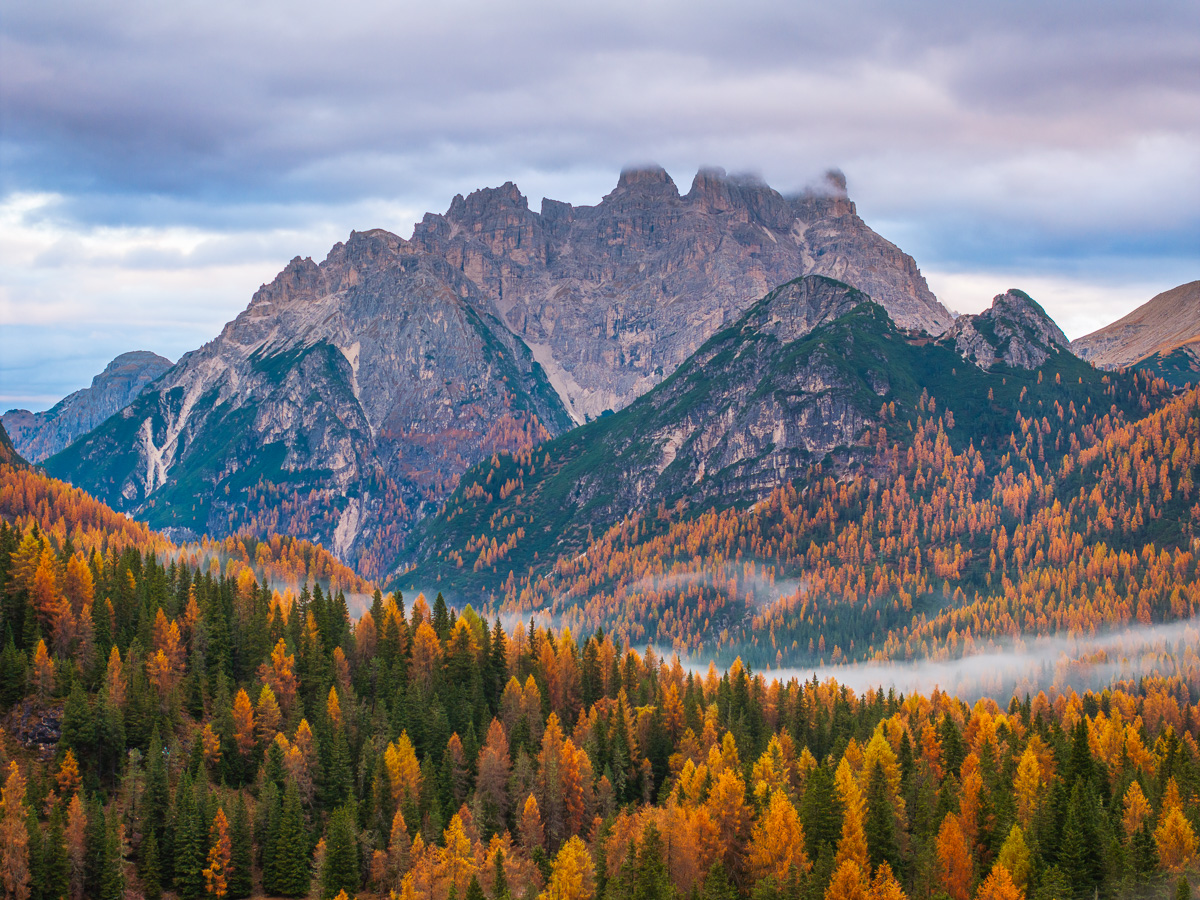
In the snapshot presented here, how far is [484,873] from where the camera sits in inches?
5866

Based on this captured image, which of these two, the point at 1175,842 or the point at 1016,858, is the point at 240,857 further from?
the point at 1175,842

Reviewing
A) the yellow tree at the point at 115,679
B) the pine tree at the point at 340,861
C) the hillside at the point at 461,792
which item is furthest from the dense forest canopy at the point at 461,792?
the yellow tree at the point at 115,679

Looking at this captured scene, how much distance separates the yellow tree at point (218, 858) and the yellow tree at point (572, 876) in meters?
37.2

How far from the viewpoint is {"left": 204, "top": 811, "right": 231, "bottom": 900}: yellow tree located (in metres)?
146

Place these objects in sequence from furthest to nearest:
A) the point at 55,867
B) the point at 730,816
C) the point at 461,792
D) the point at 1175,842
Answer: the point at 461,792, the point at 730,816, the point at 1175,842, the point at 55,867

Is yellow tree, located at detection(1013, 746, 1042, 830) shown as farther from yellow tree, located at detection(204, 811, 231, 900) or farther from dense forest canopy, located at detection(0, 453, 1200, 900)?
yellow tree, located at detection(204, 811, 231, 900)

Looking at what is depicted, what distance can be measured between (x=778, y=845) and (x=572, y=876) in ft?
77.4

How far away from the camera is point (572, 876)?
471 ft

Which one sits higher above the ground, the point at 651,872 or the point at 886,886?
the point at 651,872

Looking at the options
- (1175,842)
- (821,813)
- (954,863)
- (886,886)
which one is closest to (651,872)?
(821,813)

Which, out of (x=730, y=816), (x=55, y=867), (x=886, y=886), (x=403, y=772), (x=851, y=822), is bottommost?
(x=886, y=886)

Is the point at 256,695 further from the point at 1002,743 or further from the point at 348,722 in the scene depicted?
the point at 1002,743

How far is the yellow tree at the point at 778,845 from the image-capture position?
142000 mm

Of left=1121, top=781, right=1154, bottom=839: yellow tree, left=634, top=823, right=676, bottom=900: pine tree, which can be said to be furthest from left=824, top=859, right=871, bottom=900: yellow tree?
left=1121, top=781, right=1154, bottom=839: yellow tree
